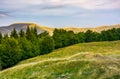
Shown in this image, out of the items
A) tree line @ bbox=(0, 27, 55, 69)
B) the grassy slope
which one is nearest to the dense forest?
tree line @ bbox=(0, 27, 55, 69)

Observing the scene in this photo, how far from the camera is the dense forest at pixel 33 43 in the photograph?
118 metres

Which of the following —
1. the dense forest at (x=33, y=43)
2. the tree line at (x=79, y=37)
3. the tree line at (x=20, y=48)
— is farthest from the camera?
the tree line at (x=79, y=37)

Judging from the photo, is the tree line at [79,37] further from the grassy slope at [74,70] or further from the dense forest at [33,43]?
the grassy slope at [74,70]

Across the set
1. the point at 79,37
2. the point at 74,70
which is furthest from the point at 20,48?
the point at 74,70

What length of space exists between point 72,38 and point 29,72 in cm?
11617

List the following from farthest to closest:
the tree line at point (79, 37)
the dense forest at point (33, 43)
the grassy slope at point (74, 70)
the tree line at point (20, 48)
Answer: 1. the tree line at point (79, 37)
2. the dense forest at point (33, 43)
3. the tree line at point (20, 48)
4. the grassy slope at point (74, 70)

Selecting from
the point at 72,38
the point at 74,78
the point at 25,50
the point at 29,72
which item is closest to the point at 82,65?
the point at 74,78

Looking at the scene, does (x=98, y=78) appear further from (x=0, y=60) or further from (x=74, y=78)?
(x=0, y=60)

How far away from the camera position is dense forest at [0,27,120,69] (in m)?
118

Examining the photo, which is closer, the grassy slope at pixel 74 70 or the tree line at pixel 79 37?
the grassy slope at pixel 74 70

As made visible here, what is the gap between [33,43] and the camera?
135375mm

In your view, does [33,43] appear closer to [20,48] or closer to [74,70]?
[20,48]

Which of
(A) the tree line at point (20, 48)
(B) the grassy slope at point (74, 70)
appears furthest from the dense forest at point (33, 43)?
(B) the grassy slope at point (74, 70)

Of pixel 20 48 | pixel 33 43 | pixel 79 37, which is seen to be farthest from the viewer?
pixel 79 37
